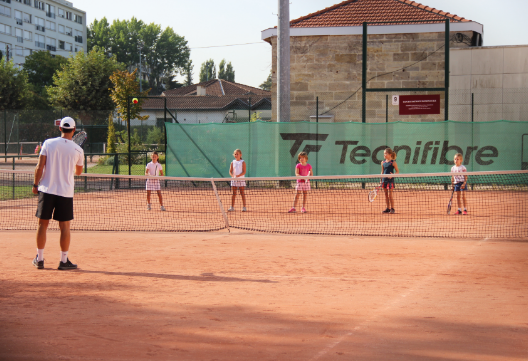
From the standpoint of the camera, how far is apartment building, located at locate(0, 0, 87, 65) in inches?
2511

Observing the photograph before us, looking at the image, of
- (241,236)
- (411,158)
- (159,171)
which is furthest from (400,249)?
(411,158)

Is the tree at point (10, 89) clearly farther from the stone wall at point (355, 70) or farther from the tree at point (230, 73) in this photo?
the tree at point (230, 73)

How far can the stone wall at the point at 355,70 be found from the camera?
66.8 ft

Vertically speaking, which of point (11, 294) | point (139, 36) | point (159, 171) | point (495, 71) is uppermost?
point (139, 36)

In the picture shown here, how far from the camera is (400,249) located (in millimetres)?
7801

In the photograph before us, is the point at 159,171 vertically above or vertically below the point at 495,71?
→ below

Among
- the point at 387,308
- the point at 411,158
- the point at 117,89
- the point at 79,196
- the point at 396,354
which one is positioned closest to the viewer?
the point at 396,354

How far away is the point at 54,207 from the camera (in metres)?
6.37

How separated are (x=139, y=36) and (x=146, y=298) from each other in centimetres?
9605

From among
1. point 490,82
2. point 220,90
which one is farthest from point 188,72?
point 490,82

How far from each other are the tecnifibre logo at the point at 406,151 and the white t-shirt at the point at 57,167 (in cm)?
1108

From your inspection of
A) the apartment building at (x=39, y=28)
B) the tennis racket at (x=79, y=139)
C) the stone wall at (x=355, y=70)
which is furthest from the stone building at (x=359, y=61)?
the apartment building at (x=39, y=28)

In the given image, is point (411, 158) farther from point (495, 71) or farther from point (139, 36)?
point (139, 36)

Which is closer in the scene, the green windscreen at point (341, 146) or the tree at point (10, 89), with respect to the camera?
the green windscreen at point (341, 146)
